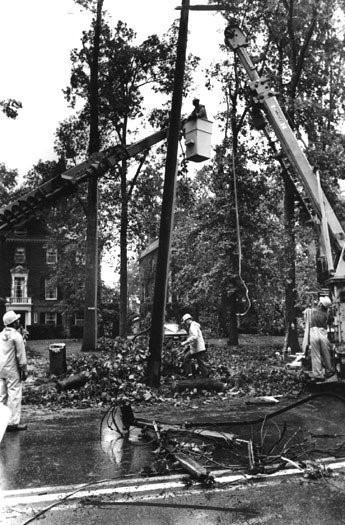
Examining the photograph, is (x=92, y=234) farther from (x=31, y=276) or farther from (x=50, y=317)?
(x=31, y=276)

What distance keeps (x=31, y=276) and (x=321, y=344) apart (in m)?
50.2

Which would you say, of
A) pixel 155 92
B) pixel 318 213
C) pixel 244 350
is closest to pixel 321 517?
pixel 318 213

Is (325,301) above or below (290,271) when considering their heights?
below

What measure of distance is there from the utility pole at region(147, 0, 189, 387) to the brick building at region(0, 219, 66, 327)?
4644 cm

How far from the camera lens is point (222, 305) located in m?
33.5

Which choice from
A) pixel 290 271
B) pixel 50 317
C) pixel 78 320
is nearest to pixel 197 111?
pixel 290 271

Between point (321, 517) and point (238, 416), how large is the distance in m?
4.77

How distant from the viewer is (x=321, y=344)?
11039 mm

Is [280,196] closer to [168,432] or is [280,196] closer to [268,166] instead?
[268,166]

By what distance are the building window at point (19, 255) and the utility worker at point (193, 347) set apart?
4817 centimetres

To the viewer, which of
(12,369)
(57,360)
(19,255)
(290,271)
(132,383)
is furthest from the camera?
(19,255)

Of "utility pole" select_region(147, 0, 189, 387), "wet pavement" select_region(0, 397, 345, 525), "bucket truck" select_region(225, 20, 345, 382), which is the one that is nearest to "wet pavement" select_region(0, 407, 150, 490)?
"wet pavement" select_region(0, 397, 345, 525)

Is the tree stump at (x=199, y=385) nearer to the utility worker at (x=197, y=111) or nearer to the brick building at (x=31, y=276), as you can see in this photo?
the utility worker at (x=197, y=111)

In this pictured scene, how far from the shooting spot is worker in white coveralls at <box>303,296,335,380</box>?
35.9 feet
